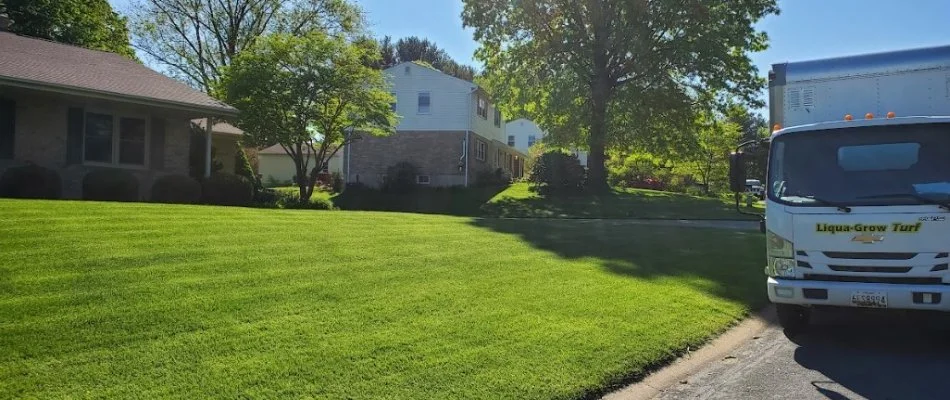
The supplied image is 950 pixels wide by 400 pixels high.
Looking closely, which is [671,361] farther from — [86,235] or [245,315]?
[86,235]

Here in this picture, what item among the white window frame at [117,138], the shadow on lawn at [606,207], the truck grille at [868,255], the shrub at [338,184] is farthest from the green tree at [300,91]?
the truck grille at [868,255]

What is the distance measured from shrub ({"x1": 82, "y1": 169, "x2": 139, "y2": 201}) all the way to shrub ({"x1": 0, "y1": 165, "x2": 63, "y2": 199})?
2.13 feet

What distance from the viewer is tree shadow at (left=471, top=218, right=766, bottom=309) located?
916 centimetres

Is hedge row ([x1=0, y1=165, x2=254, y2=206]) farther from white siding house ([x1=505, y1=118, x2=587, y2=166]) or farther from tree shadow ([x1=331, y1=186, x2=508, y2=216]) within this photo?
white siding house ([x1=505, y1=118, x2=587, y2=166])

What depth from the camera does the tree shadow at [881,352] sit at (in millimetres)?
5094

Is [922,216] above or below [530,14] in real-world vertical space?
below

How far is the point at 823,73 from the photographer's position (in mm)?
6949

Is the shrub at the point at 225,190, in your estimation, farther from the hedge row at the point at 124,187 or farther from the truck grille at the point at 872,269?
the truck grille at the point at 872,269

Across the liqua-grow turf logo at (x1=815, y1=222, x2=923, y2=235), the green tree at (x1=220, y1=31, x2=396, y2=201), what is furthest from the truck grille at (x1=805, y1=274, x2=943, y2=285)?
the green tree at (x1=220, y1=31, x2=396, y2=201)

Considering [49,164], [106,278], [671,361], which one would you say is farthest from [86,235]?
[49,164]

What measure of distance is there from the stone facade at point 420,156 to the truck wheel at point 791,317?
26.3 m

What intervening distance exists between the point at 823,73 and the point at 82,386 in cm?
739

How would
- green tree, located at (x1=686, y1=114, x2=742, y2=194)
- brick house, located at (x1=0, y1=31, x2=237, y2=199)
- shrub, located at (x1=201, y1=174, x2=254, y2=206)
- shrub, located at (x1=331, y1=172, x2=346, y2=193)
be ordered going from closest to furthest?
brick house, located at (x1=0, y1=31, x2=237, y2=199) → shrub, located at (x1=201, y1=174, x2=254, y2=206) → shrub, located at (x1=331, y1=172, x2=346, y2=193) → green tree, located at (x1=686, y1=114, x2=742, y2=194)

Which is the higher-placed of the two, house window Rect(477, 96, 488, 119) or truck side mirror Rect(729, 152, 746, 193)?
house window Rect(477, 96, 488, 119)
